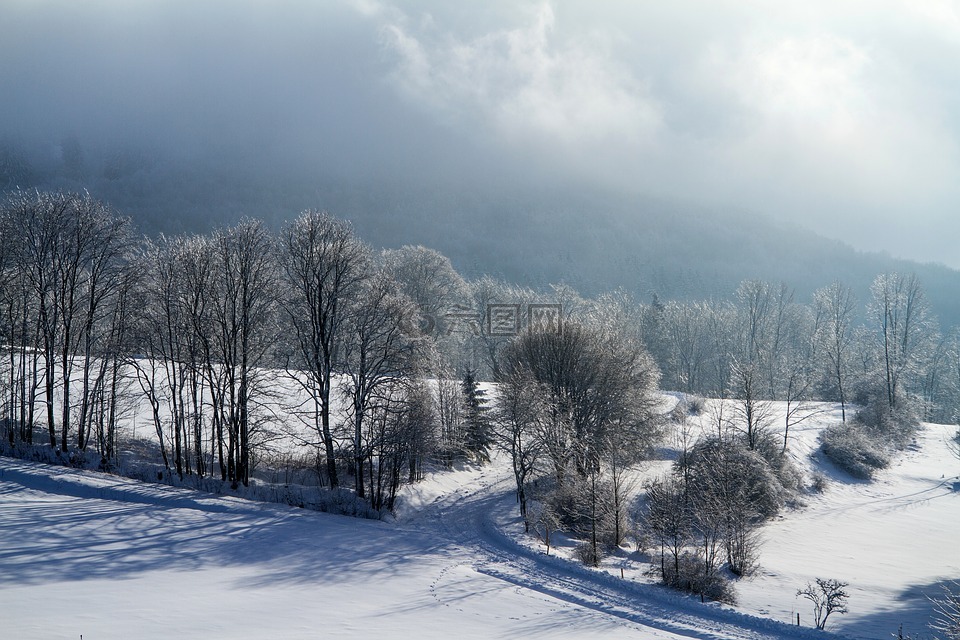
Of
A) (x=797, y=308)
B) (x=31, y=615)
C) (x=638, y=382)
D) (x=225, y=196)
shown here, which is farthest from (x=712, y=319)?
(x=225, y=196)

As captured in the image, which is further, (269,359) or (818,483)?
(818,483)

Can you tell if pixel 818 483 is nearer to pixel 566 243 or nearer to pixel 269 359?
pixel 269 359

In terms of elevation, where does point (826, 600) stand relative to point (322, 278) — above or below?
below

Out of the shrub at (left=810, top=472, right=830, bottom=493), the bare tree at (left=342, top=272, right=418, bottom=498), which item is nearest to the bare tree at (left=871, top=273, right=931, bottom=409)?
the shrub at (left=810, top=472, right=830, bottom=493)

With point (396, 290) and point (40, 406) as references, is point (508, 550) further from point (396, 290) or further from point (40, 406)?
point (40, 406)

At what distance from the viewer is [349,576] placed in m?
15.2

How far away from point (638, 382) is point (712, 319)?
50.1 m

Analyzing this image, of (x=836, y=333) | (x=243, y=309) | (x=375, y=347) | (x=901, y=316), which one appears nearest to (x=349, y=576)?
(x=375, y=347)

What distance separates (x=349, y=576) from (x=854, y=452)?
1505 inches

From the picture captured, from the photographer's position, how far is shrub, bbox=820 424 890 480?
120ft

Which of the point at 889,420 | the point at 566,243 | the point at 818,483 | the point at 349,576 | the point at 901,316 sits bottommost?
the point at 818,483

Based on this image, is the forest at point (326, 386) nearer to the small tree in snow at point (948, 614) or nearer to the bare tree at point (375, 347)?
the bare tree at point (375, 347)

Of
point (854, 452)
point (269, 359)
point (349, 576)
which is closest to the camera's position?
point (349, 576)

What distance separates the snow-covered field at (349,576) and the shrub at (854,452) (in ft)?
35.4
